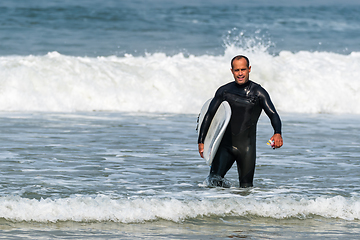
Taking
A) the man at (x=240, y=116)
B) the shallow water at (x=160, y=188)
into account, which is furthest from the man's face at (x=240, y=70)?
the shallow water at (x=160, y=188)

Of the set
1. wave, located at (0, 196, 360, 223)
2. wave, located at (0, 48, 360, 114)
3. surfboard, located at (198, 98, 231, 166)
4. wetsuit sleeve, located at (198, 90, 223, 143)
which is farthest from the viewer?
wave, located at (0, 48, 360, 114)

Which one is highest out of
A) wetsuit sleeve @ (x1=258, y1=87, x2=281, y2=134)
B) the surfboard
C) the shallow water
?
wetsuit sleeve @ (x1=258, y1=87, x2=281, y2=134)

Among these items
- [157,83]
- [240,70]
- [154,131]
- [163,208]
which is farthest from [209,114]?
[157,83]

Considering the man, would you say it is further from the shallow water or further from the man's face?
the shallow water

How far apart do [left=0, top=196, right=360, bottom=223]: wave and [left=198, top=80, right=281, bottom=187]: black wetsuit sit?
0.57 metres

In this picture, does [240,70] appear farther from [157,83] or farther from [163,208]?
[157,83]

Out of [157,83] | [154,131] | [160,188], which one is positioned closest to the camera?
[160,188]

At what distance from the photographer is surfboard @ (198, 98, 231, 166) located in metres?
6.03

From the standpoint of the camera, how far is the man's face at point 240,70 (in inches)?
234

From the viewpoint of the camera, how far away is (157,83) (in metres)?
17.7

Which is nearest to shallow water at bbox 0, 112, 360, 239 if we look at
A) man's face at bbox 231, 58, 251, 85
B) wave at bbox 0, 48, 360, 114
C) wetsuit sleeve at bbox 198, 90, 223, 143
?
wetsuit sleeve at bbox 198, 90, 223, 143

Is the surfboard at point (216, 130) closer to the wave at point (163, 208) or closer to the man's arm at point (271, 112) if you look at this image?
the man's arm at point (271, 112)

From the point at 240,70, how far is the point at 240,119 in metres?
0.51

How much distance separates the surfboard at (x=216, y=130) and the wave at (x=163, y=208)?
539mm
